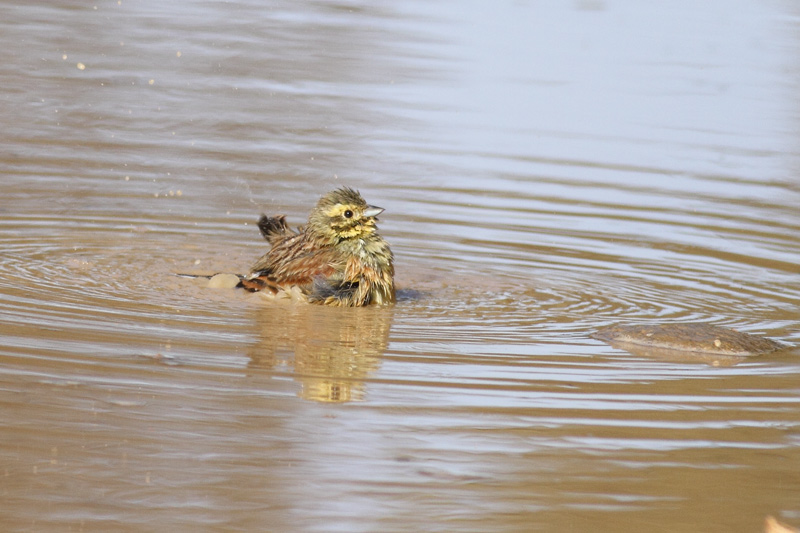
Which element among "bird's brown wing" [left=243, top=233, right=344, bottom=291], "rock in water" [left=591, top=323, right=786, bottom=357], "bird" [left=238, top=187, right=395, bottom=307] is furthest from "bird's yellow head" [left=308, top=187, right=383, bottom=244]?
"rock in water" [left=591, top=323, right=786, bottom=357]

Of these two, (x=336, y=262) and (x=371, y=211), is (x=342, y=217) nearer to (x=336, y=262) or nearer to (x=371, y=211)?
(x=371, y=211)

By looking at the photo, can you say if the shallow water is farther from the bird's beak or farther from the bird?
the bird's beak

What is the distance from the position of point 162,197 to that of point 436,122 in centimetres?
389

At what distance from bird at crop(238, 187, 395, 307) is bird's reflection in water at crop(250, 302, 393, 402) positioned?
0.35 feet

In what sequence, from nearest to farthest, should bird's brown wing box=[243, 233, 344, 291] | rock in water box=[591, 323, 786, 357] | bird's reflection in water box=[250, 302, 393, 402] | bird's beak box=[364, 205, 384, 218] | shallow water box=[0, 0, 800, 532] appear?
shallow water box=[0, 0, 800, 532] → bird's reflection in water box=[250, 302, 393, 402] → rock in water box=[591, 323, 786, 357] → bird's brown wing box=[243, 233, 344, 291] → bird's beak box=[364, 205, 384, 218]

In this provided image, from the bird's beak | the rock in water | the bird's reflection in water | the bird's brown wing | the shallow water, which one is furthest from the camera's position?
the bird's beak

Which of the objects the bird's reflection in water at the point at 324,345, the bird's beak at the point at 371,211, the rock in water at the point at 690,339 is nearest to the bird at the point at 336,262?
the bird's beak at the point at 371,211

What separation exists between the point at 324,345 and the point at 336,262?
4.36ft

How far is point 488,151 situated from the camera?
42.8ft

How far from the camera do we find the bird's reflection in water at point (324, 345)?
6.33 metres

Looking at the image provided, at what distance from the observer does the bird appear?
27.6ft

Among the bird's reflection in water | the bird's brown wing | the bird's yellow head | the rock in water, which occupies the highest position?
the bird's yellow head

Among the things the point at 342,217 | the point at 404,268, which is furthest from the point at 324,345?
the point at 404,268

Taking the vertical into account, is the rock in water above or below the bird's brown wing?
below
